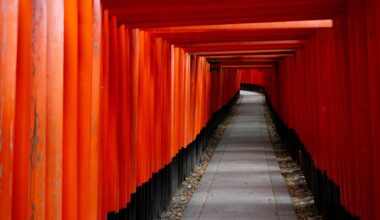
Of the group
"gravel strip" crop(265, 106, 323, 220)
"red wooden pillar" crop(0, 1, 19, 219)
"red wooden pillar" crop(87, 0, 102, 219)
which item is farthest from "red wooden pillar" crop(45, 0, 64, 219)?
"gravel strip" crop(265, 106, 323, 220)

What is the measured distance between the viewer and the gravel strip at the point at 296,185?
805 cm

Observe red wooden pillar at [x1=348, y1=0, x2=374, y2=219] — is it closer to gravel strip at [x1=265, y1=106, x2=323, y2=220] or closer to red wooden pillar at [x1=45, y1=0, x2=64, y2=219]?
red wooden pillar at [x1=45, y1=0, x2=64, y2=219]

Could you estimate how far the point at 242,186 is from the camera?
10164 mm

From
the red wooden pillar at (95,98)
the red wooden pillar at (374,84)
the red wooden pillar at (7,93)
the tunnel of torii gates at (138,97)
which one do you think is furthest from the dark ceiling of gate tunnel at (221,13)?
the red wooden pillar at (7,93)

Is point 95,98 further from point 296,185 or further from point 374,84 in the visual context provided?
point 296,185

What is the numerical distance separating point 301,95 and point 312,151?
1.92 m

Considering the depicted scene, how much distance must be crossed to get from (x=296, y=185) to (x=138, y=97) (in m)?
5.28

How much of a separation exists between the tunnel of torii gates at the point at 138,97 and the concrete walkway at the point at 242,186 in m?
0.71

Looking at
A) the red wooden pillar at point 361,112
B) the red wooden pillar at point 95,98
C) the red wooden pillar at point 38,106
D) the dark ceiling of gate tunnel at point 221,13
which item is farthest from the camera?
the dark ceiling of gate tunnel at point 221,13

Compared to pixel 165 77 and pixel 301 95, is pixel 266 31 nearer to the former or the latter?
pixel 165 77

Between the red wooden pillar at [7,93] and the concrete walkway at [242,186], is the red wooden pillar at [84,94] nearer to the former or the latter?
the red wooden pillar at [7,93]

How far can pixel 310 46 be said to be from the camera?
330 inches

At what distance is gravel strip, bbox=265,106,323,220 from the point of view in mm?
8055

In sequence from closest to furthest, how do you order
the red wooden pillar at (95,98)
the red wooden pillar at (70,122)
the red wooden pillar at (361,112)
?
the red wooden pillar at (70,122) → the red wooden pillar at (95,98) → the red wooden pillar at (361,112)
